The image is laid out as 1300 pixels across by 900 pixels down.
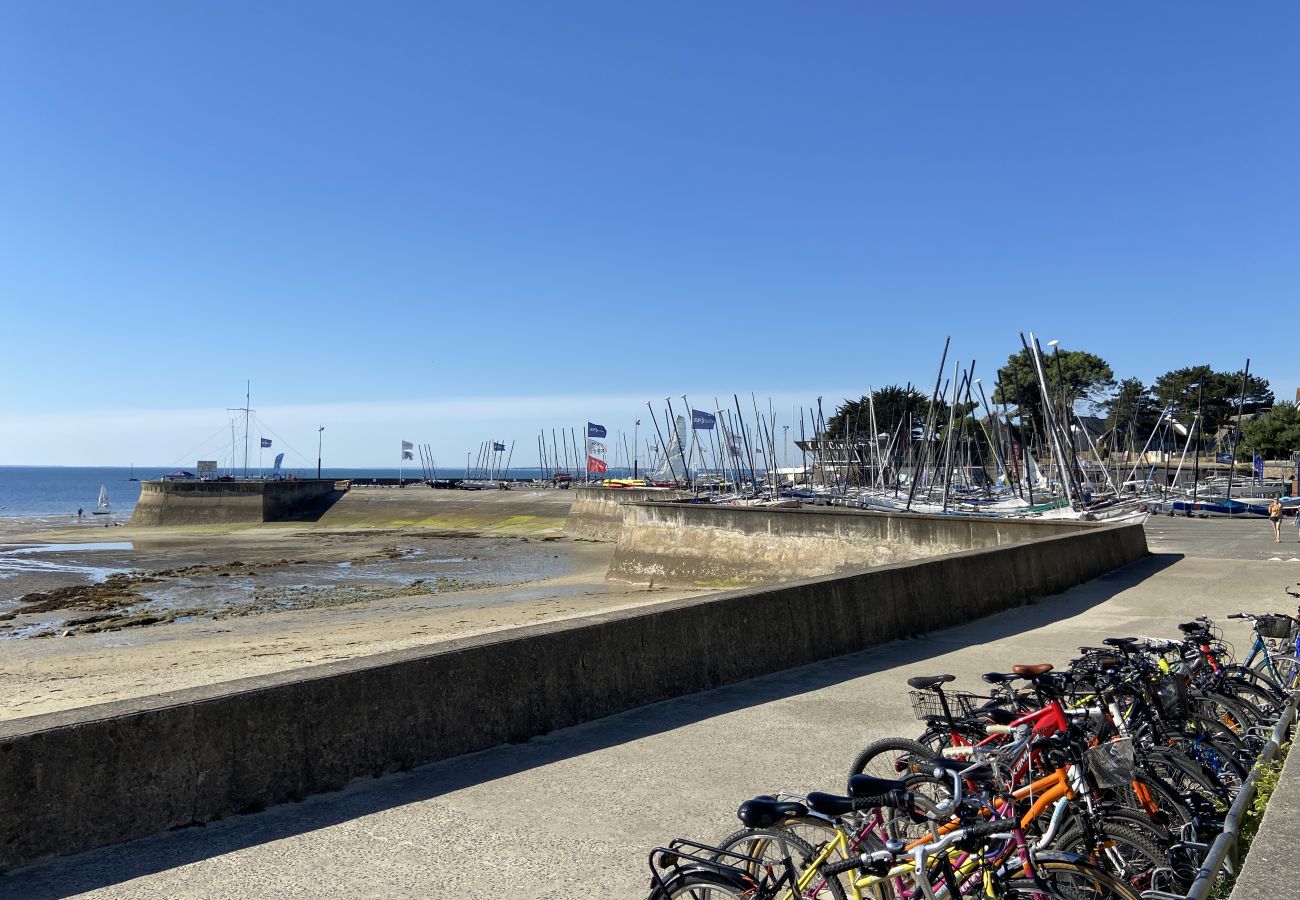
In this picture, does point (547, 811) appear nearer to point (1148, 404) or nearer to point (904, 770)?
point (904, 770)

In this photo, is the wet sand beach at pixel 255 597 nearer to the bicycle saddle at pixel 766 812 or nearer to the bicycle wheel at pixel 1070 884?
the bicycle saddle at pixel 766 812

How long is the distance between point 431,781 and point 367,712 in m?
0.65

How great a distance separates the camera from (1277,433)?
2972 inches

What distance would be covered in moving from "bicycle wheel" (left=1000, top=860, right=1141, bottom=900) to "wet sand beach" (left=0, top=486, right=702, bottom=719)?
46.7 ft

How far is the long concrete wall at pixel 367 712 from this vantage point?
540 centimetres

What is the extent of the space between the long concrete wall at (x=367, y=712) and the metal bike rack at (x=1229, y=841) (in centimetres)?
497

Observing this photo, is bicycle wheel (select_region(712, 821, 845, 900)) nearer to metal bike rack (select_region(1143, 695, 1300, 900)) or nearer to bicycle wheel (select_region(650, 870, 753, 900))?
bicycle wheel (select_region(650, 870, 753, 900))

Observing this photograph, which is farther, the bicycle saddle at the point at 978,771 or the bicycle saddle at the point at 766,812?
the bicycle saddle at the point at 978,771

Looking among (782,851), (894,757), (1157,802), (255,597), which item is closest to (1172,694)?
(1157,802)

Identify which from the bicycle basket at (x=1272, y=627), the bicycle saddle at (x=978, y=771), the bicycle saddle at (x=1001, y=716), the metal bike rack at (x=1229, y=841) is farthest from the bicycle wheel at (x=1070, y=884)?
the bicycle basket at (x=1272, y=627)

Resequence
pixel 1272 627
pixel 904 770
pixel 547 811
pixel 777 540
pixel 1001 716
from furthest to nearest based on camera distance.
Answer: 1. pixel 777 540
2. pixel 1272 627
3. pixel 547 811
4. pixel 904 770
5. pixel 1001 716

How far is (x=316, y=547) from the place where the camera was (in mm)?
56594

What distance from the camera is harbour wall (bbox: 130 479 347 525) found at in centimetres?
8244

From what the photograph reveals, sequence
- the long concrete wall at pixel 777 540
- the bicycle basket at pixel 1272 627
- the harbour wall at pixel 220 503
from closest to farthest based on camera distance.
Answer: the bicycle basket at pixel 1272 627, the long concrete wall at pixel 777 540, the harbour wall at pixel 220 503
